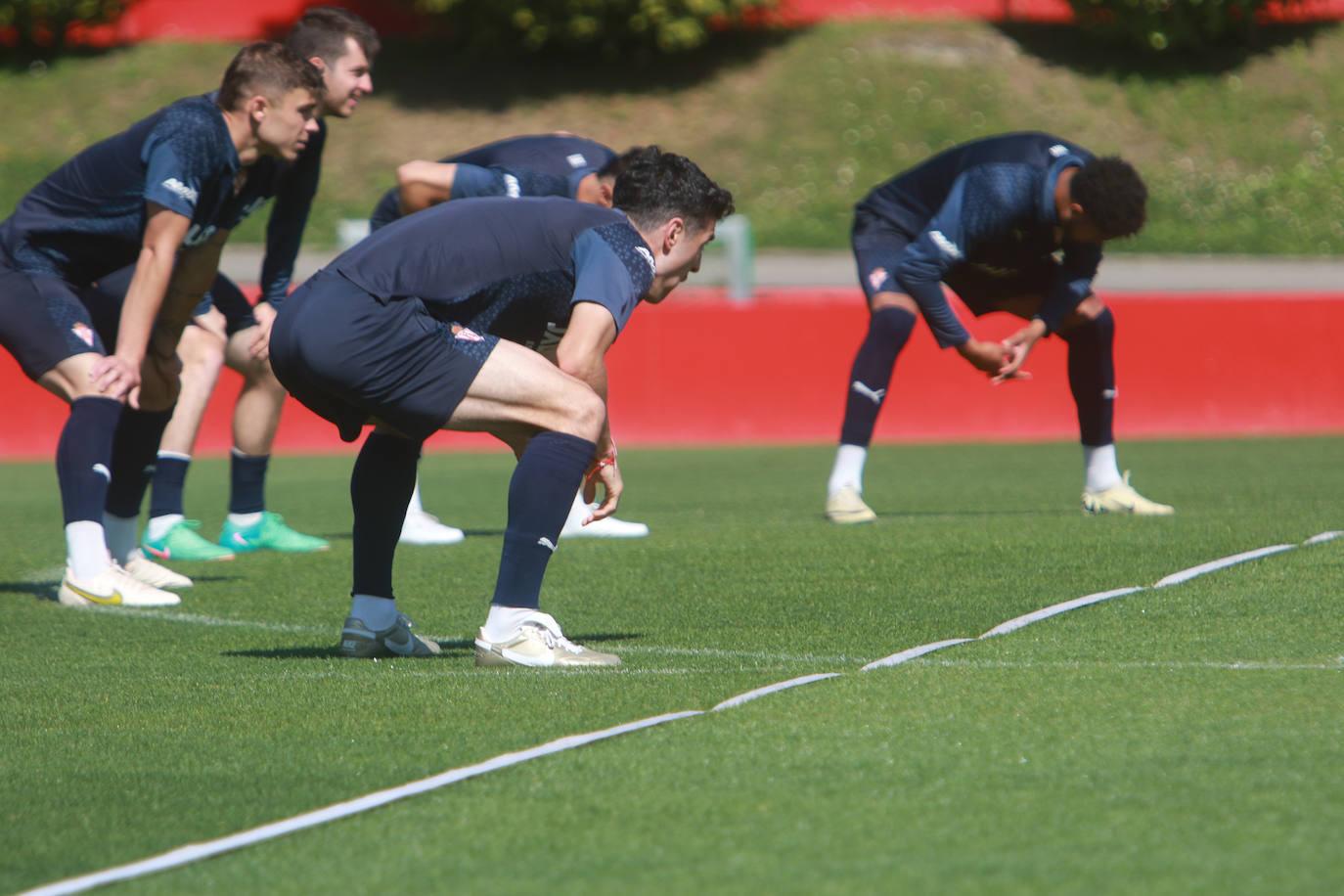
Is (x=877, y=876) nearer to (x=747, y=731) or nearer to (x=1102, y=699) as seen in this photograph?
(x=747, y=731)

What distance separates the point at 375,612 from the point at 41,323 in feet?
5.89

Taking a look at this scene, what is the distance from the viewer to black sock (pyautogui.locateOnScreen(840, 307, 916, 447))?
7007 millimetres

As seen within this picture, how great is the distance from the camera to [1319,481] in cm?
835

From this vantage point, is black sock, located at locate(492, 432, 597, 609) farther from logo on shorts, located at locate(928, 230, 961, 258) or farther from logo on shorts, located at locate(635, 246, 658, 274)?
logo on shorts, located at locate(928, 230, 961, 258)

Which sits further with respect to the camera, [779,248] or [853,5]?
[853,5]

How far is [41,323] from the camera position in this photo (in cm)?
511

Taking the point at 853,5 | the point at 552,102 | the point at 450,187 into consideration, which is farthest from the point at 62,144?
the point at 450,187

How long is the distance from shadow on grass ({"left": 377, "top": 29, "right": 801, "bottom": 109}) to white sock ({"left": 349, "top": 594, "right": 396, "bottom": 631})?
1052 inches

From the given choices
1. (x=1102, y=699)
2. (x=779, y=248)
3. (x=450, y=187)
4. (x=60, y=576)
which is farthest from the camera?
(x=779, y=248)

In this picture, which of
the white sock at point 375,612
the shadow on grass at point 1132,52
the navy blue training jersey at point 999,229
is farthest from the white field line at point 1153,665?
the shadow on grass at point 1132,52

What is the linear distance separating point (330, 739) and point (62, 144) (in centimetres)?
2750

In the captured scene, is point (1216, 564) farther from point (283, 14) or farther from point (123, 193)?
point (283, 14)

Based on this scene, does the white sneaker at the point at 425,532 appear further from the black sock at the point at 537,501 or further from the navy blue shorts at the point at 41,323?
the black sock at the point at 537,501

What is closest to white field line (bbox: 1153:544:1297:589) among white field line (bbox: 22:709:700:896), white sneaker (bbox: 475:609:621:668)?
white sneaker (bbox: 475:609:621:668)
